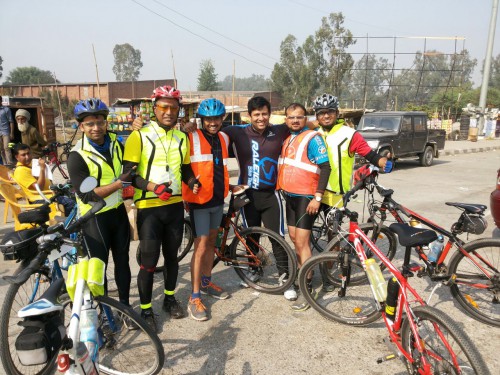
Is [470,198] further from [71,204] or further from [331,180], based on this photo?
[71,204]

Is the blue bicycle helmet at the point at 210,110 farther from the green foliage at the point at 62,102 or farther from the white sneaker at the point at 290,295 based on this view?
the green foliage at the point at 62,102

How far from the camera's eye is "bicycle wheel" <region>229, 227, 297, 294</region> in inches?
153

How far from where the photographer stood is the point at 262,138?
3908mm

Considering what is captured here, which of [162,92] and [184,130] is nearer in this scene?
[162,92]

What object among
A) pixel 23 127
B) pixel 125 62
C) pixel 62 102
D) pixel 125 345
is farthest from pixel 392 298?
pixel 125 62

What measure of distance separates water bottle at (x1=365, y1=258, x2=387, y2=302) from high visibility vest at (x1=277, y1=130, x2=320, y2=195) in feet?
3.58

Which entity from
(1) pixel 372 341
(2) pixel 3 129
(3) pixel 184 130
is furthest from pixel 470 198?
(2) pixel 3 129

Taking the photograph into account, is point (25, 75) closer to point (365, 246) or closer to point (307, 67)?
point (307, 67)

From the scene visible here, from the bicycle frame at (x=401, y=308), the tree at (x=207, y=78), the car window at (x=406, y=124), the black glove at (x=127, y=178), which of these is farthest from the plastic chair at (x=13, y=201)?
the tree at (x=207, y=78)

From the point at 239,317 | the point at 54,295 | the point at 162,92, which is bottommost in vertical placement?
the point at 239,317

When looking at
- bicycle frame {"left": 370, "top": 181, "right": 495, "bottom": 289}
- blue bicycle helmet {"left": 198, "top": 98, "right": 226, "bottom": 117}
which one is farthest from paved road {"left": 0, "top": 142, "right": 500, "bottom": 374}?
blue bicycle helmet {"left": 198, "top": 98, "right": 226, "bottom": 117}

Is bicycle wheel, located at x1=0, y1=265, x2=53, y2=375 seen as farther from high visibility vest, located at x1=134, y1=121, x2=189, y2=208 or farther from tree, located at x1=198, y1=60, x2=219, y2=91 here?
tree, located at x1=198, y1=60, x2=219, y2=91

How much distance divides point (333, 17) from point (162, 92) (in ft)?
185

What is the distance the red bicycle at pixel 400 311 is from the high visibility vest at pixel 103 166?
5.93 ft
